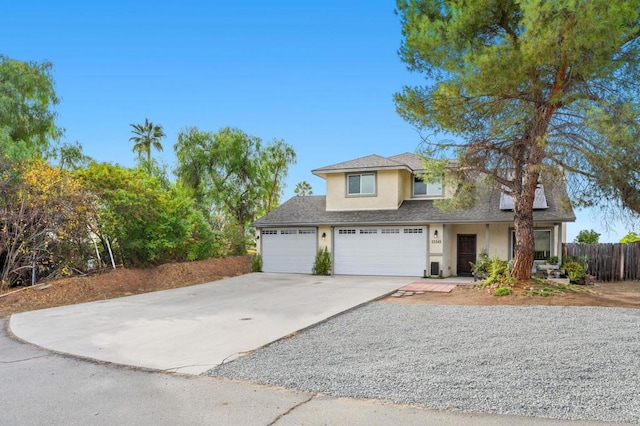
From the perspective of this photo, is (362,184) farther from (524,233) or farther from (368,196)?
(524,233)

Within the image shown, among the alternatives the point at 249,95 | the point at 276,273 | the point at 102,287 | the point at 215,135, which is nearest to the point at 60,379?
the point at 102,287

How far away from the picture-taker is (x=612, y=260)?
55.9 ft

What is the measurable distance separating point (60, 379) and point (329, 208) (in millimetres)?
15535

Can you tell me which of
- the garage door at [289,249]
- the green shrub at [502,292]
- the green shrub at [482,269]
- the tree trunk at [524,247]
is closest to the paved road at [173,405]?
the green shrub at [502,292]

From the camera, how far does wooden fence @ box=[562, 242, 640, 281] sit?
1695 cm

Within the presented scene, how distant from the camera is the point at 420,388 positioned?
15.1 feet

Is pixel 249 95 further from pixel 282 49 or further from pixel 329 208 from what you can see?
pixel 329 208

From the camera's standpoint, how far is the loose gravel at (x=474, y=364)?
14.0 ft

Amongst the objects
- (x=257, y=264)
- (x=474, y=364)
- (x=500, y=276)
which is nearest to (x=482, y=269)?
(x=500, y=276)

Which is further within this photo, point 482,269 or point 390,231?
point 390,231

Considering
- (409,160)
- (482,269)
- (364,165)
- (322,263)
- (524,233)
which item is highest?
(409,160)

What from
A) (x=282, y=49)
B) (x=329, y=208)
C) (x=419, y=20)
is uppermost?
(x=282, y=49)

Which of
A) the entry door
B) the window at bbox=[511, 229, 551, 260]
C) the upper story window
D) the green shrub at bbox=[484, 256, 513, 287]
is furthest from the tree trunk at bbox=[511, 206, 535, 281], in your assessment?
the upper story window

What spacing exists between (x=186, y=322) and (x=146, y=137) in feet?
105
